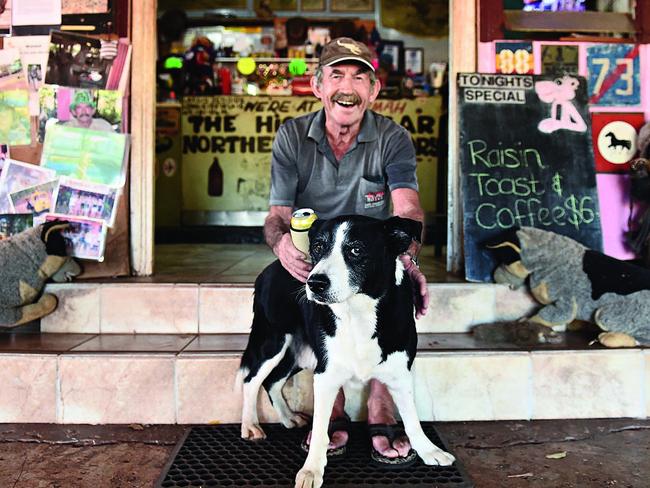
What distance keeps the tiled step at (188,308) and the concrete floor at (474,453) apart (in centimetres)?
62

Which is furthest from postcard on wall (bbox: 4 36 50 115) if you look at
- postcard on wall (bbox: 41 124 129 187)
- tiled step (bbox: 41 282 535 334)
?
tiled step (bbox: 41 282 535 334)

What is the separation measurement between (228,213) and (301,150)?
3827 millimetres

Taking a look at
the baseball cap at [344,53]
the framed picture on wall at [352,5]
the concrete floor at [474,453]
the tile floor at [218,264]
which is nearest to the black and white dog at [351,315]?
the concrete floor at [474,453]

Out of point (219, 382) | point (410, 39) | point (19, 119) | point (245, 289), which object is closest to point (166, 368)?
point (219, 382)

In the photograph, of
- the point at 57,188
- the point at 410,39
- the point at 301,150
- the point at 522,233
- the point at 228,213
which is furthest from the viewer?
the point at 410,39

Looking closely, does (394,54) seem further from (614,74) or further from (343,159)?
(343,159)

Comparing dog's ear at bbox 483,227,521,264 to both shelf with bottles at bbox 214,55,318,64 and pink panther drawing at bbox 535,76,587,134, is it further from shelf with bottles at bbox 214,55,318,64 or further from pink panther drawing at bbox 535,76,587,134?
shelf with bottles at bbox 214,55,318,64

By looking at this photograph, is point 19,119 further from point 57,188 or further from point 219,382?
point 219,382

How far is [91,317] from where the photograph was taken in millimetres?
2986

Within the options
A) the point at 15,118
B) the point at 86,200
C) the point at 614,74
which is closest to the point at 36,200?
the point at 86,200

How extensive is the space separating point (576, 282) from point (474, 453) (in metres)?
1.05

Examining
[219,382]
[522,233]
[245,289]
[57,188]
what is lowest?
[219,382]

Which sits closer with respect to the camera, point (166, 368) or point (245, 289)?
point (166, 368)

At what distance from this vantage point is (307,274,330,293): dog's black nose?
166 centimetres
